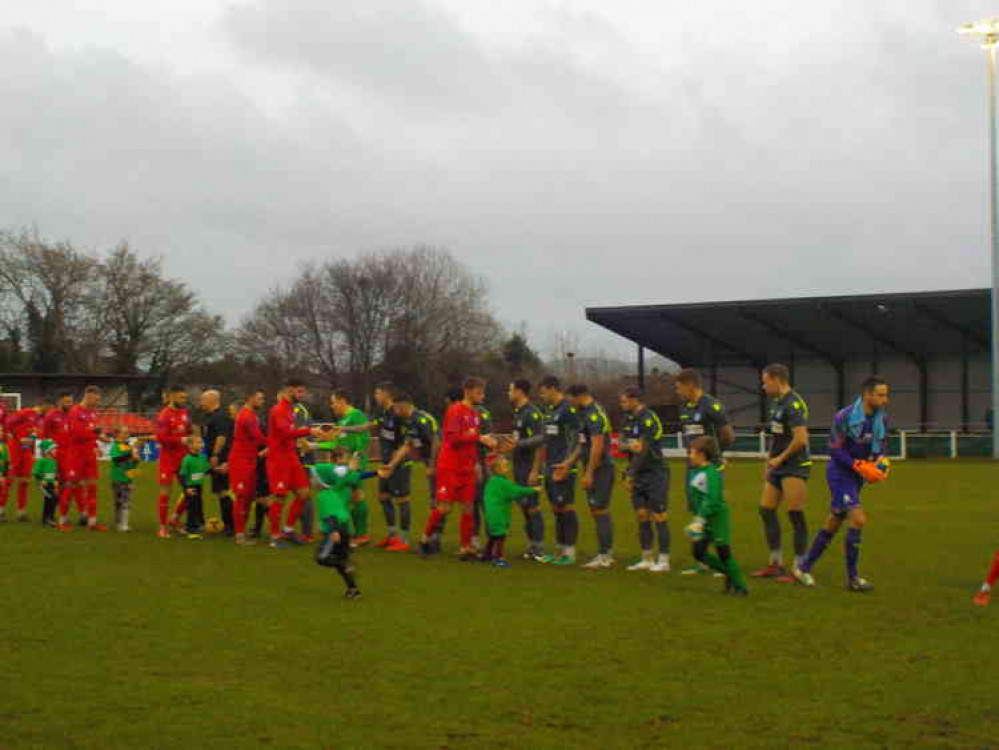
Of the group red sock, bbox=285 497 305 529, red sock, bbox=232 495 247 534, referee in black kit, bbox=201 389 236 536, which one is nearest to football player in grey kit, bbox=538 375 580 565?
red sock, bbox=285 497 305 529

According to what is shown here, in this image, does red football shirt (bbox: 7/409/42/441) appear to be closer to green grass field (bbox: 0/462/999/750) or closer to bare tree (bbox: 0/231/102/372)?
green grass field (bbox: 0/462/999/750)

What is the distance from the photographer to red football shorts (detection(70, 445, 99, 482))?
16.4m

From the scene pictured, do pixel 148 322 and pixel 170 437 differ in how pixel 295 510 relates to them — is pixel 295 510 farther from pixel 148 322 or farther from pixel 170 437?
pixel 148 322

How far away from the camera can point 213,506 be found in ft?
72.6

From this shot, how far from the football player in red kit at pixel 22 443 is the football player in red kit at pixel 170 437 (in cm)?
363

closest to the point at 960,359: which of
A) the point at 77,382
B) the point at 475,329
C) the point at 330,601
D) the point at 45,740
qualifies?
the point at 475,329

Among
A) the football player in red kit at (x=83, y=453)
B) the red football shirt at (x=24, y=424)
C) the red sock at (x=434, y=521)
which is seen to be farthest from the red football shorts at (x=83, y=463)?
the red sock at (x=434, y=521)

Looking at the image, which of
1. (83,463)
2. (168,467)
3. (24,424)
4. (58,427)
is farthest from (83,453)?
(24,424)

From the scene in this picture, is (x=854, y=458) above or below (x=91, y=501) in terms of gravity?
above

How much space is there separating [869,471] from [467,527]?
15.6 ft

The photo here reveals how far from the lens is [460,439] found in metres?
13.1

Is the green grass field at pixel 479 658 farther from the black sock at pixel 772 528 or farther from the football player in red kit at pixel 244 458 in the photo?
the football player in red kit at pixel 244 458

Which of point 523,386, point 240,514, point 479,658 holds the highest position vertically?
point 523,386

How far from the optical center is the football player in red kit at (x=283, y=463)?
14172 millimetres
